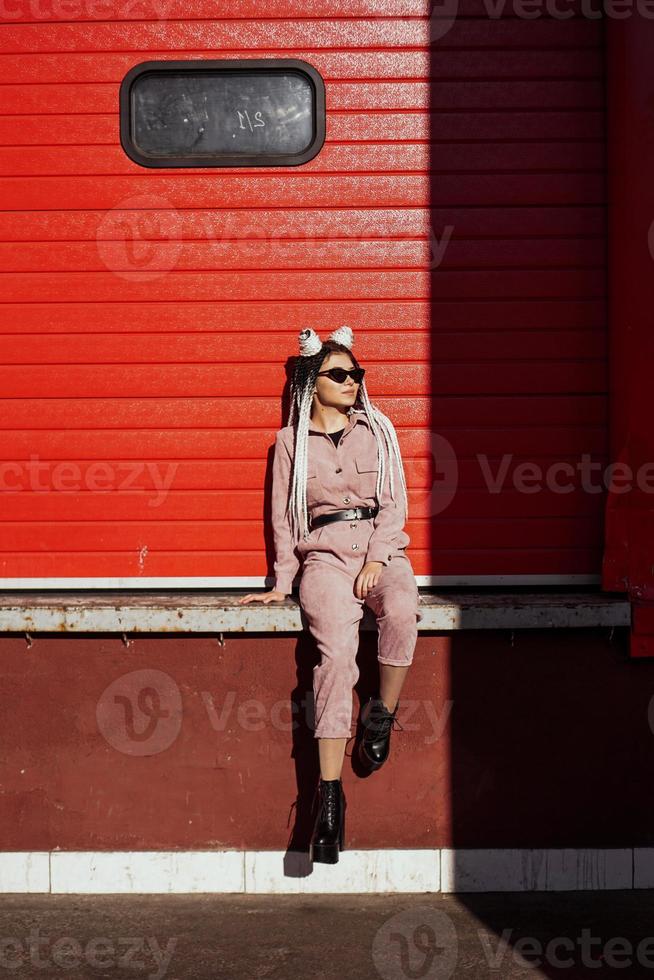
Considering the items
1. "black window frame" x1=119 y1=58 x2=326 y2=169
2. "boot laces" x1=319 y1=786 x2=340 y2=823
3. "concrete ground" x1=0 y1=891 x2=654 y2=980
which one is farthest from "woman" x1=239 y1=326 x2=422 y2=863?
"black window frame" x1=119 y1=58 x2=326 y2=169

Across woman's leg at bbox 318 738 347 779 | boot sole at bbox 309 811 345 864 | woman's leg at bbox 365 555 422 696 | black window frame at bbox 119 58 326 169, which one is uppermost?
black window frame at bbox 119 58 326 169

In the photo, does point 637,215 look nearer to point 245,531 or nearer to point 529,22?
point 529,22

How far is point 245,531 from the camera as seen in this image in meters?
4.66

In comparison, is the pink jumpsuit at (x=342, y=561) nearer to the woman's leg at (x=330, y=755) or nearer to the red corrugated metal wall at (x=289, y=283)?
the woman's leg at (x=330, y=755)

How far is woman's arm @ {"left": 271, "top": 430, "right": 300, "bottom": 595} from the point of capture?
440 cm

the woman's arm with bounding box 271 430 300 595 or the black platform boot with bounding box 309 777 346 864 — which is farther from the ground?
the woman's arm with bounding box 271 430 300 595

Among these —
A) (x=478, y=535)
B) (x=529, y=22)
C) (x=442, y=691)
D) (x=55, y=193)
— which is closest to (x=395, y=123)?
(x=529, y=22)

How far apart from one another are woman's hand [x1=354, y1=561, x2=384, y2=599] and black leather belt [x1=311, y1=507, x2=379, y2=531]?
0.81 ft

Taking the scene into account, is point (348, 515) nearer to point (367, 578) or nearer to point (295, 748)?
point (367, 578)

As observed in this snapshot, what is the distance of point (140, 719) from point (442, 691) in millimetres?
1346

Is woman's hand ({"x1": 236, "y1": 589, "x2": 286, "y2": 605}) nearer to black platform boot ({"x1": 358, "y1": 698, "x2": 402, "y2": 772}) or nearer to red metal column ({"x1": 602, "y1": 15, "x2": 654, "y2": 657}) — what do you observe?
black platform boot ({"x1": 358, "y1": 698, "x2": 402, "y2": 772})

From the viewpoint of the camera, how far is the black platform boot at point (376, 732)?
4.21 m

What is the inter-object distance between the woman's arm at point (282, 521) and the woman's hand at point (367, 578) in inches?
13.2

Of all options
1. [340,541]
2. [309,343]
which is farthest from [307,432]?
[340,541]
